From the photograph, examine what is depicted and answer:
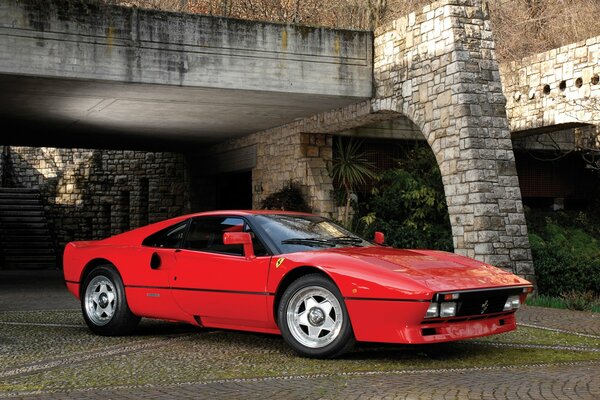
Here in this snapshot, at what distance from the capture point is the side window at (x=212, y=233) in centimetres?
769

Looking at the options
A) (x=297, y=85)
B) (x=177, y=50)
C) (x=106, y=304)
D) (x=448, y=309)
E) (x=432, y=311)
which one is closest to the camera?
(x=432, y=311)

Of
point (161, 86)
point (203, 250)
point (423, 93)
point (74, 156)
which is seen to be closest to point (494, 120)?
point (423, 93)

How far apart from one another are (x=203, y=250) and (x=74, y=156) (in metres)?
22.0

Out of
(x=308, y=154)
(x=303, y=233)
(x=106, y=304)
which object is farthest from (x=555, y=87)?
(x=106, y=304)

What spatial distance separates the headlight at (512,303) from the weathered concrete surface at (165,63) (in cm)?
890

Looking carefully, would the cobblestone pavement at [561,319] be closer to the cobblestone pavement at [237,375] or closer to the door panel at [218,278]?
the cobblestone pavement at [237,375]

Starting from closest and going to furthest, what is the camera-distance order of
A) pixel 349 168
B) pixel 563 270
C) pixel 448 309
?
pixel 448 309 < pixel 563 270 < pixel 349 168

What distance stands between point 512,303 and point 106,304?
4018mm

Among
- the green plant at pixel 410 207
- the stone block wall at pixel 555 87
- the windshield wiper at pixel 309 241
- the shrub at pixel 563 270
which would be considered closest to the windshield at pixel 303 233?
the windshield wiper at pixel 309 241

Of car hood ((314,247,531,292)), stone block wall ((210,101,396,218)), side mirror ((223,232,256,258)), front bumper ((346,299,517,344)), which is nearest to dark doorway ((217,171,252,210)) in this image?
stone block wall ((210,101,396,218))

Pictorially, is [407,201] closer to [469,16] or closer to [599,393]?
[469,16]

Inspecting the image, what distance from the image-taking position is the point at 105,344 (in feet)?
25.6

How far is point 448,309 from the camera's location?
251 inches

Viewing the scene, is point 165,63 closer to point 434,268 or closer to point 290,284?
point 290,284
